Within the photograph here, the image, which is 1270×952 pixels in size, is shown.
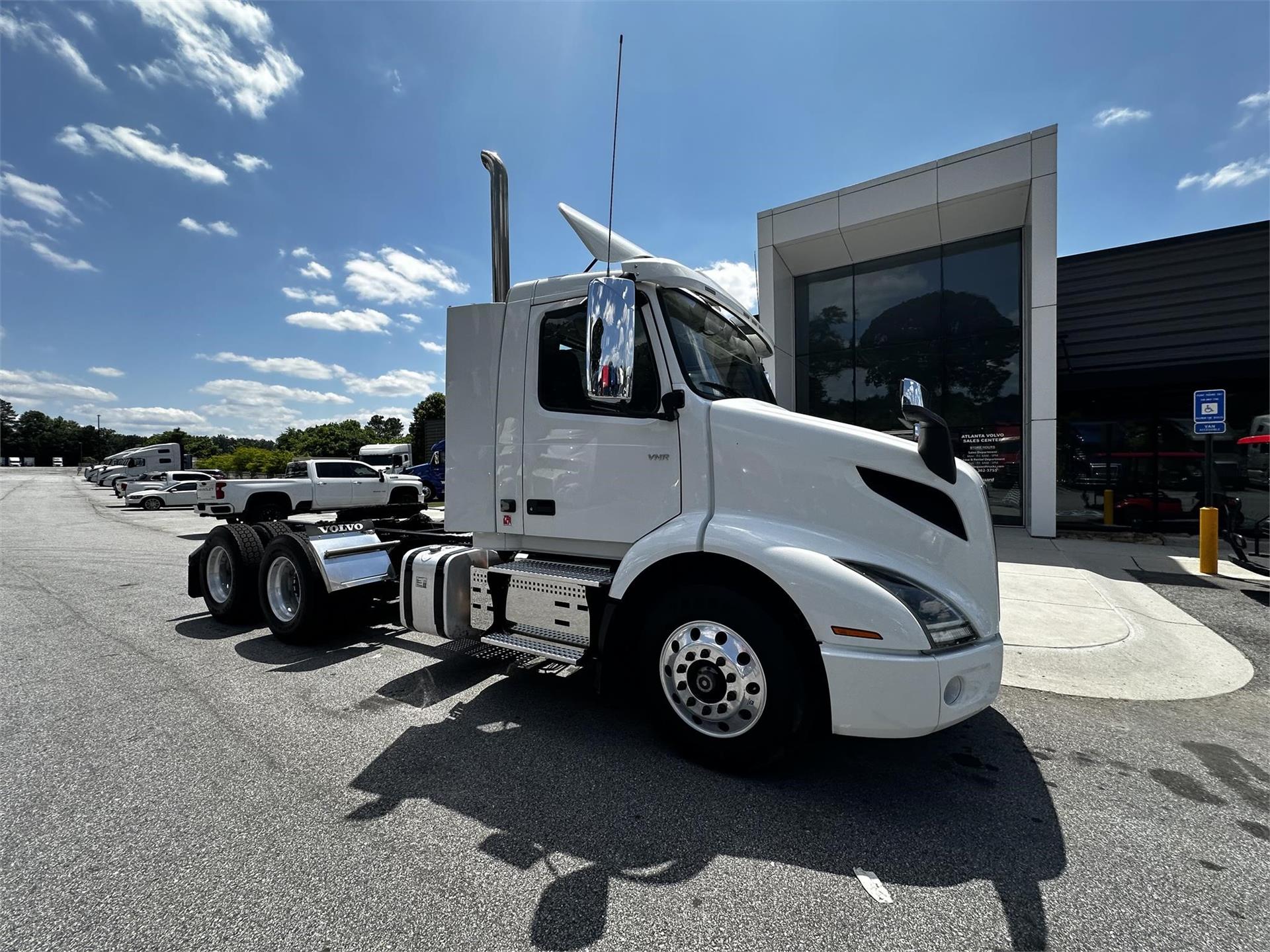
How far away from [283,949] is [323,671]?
9.58 ft

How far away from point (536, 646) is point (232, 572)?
13.6 feet

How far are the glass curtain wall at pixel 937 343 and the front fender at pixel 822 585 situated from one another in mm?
10603

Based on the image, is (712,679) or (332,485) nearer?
(712,679)

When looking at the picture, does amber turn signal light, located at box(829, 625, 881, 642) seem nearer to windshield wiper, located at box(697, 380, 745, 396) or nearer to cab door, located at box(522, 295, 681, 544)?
cab door, located at box(522, 295, 681, 544)

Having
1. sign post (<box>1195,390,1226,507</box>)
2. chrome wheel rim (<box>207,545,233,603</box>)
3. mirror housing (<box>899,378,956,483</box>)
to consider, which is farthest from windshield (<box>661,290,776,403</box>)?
sign post (<box>1195,390,1226,507</box>)

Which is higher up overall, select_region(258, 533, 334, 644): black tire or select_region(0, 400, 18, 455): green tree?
select_region(0, 400, 18, 455): green tree

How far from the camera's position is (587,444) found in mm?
3438

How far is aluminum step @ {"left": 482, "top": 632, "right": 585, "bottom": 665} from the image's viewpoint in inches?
130

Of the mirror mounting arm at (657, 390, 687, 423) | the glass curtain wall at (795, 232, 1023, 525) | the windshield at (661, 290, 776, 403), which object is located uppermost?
the glass curtain wall at (795, 232, 1023, 525)

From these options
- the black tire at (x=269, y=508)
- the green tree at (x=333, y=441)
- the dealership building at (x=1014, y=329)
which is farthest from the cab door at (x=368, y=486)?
the green tree at (x=333, y=441)

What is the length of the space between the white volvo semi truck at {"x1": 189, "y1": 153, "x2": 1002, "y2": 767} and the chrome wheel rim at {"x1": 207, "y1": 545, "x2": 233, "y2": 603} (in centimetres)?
298

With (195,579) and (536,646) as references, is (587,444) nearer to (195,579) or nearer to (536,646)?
(536,646)

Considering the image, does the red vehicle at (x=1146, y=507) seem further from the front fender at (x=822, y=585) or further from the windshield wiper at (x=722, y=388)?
the front fender at (x=822, y=585)

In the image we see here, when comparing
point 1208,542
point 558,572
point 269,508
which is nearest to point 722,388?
point 558,572
